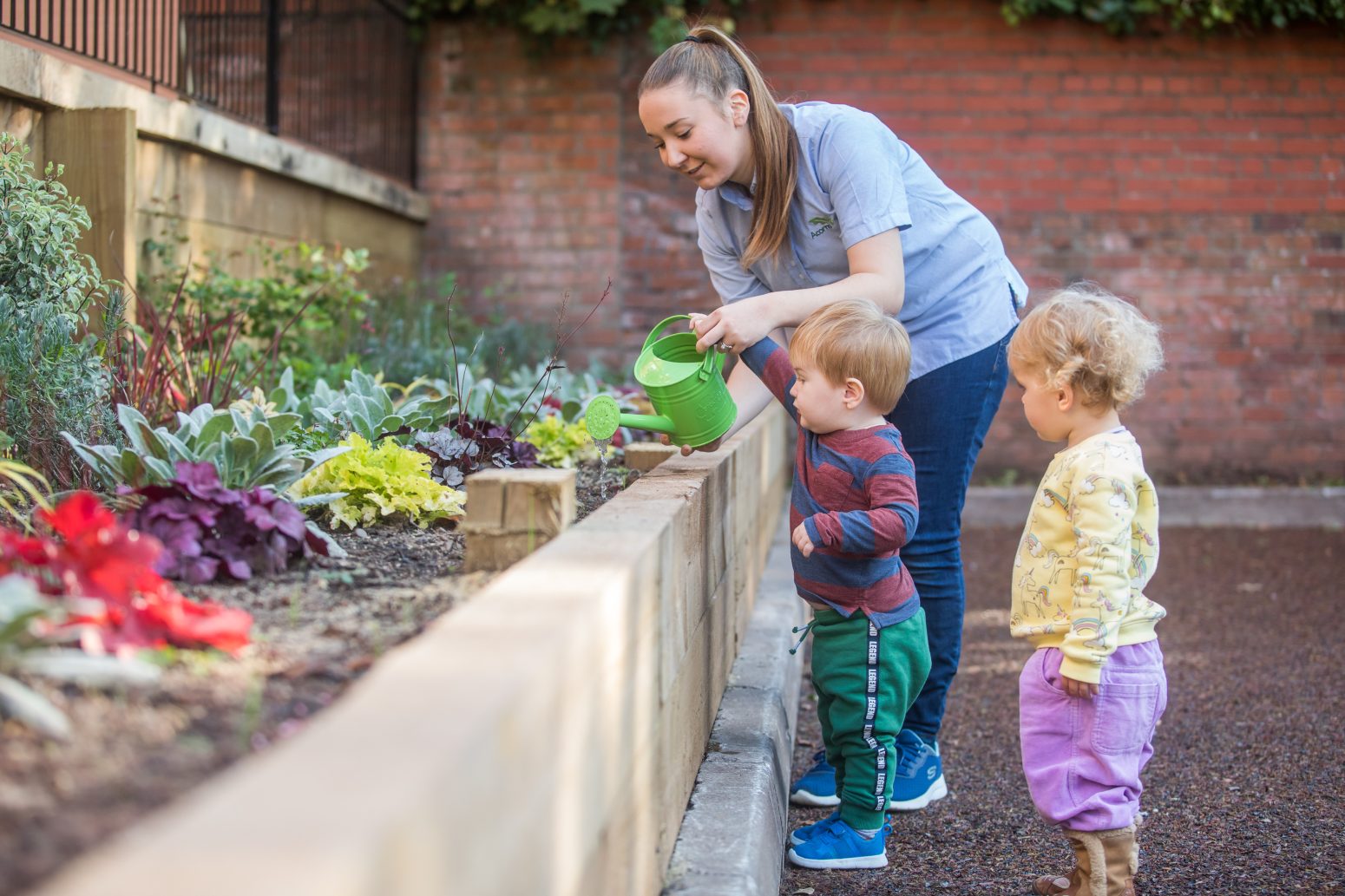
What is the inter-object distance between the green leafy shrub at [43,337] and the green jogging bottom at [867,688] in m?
1.63

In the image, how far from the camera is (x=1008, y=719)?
3785 mm

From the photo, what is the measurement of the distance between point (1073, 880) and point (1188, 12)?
6.64 meters

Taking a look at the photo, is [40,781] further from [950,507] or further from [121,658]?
[950,507]

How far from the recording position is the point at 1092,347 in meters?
2.30

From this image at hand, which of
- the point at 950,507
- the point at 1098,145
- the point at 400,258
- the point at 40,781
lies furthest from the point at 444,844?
the point at 1098,145

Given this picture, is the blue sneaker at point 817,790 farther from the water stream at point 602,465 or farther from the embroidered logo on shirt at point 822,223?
the embroidered logo on shirt at point 822,223

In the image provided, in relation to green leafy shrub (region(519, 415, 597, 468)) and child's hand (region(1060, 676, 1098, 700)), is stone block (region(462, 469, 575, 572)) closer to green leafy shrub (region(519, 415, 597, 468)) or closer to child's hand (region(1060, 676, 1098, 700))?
child's hand (region(1060, 676, 1098, 700))

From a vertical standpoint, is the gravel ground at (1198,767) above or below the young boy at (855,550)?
below

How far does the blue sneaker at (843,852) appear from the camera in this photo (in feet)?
8.55

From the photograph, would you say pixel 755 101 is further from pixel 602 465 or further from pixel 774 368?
pixel 602 465

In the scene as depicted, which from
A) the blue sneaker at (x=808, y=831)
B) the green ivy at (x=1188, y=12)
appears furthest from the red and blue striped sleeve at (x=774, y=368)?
the green ivy at (x=1188, y=12)

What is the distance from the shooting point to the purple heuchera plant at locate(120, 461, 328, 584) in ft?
6.62

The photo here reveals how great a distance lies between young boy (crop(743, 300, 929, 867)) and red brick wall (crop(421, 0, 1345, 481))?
18.3ft

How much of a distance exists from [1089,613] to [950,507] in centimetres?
70
